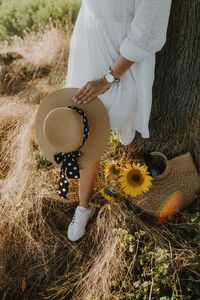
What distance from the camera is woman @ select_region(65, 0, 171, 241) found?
2.45m

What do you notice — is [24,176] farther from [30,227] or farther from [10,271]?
[10,271]

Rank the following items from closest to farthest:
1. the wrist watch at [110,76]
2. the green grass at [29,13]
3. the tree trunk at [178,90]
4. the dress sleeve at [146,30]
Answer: the dress sleeve at [146,30]
the wrist watch at [110,76]
the tree trunk at [178,90]
the green grass at [29,13]

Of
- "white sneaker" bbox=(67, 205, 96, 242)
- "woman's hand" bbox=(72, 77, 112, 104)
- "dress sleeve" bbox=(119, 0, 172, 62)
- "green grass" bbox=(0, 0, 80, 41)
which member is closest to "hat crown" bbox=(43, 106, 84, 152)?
"woman's hand" bbox=(72, 77, 112, 104)

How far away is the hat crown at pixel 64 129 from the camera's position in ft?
8.72

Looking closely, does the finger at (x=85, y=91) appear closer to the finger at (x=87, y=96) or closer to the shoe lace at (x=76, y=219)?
the finger at (x=87, y=96)

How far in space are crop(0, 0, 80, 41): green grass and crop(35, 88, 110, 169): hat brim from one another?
328 centimetres

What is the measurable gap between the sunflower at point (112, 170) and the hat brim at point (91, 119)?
1.04ft

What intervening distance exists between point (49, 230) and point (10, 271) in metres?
0.37

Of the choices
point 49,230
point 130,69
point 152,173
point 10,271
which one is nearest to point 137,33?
point 130,69

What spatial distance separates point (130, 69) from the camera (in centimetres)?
267

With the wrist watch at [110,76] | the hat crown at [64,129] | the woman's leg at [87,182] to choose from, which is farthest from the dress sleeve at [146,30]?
the woman's leg at [87,182]

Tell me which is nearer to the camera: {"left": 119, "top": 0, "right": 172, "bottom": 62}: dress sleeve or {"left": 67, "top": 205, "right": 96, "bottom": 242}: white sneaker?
{"left": 119, "top": 0, "right": 172, "bottom": 62}: dress sleeve

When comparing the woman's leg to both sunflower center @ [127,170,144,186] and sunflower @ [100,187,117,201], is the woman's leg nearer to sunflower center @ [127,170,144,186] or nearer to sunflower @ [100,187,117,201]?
sunflower @ [100,187,117,201]

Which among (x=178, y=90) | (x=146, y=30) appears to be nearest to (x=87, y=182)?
(x=178, y=90)
